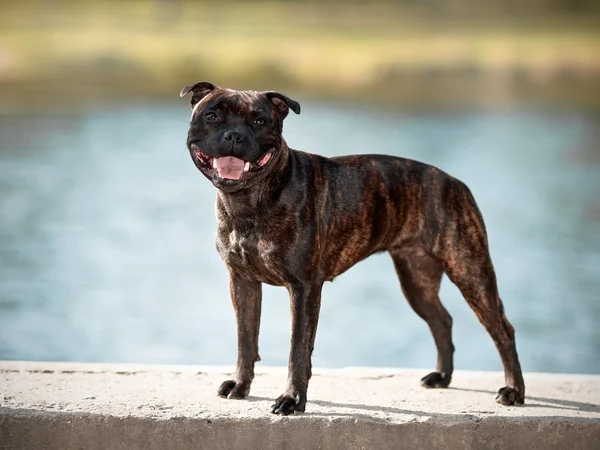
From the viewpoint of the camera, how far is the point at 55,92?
29734 millimetres

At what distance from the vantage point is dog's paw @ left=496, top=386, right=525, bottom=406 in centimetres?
588

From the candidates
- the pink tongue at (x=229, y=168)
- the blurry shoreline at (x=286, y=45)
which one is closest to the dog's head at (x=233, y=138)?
the pink tongue at (x=229, y=168)

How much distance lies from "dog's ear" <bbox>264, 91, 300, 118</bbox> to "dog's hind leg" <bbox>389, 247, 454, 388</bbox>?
1159 mm

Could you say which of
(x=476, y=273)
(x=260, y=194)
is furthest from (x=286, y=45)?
(x=260, y=194)

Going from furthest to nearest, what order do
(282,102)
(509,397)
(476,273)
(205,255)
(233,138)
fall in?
(205,255) < (476,273) < (509,397) < (282,102) < (233,138)

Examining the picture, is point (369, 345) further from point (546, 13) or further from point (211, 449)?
point (546, 13)

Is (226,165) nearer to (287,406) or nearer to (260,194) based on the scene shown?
(260,194)

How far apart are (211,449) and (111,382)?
3.12 feet

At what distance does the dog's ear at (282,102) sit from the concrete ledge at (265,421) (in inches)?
49.8

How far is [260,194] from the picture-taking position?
5449 mm

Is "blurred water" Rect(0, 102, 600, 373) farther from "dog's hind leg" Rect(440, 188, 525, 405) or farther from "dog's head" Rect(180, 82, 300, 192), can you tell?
"dog's hind leg" Rect(440, 188, 525, 405)

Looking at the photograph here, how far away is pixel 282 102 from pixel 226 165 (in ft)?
1.30

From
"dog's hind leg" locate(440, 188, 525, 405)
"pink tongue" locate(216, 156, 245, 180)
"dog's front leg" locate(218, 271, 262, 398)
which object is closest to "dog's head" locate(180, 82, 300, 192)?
"pink tongue" locate(216, 156, 245, 180)

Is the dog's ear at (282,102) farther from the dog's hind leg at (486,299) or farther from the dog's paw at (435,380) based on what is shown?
the dog's paw at (435,380)
